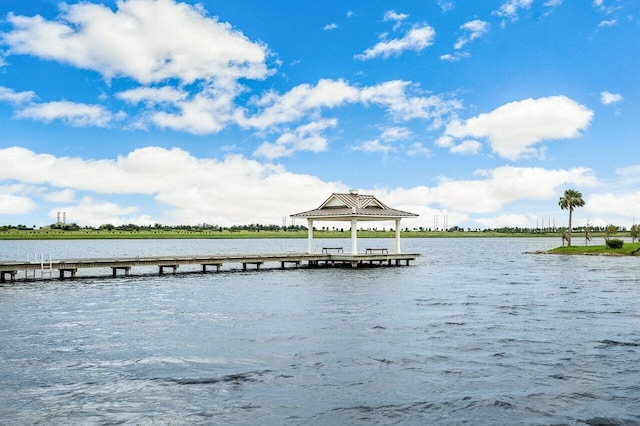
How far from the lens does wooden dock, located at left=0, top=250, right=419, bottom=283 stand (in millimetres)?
36469

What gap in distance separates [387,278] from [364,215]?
277 inches

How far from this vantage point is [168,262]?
41.8m

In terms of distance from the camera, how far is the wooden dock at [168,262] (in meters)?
36.5

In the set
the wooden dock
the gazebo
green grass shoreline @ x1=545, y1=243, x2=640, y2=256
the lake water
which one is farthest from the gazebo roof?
green grass shoreline @ x1=545, y1=243, x2=640, y2=256

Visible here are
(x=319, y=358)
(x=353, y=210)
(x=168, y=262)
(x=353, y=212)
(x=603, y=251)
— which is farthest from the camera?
(x=603, y=251)

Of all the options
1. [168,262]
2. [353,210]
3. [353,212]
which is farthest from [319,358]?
[353,210]

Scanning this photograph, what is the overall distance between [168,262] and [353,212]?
14.2m

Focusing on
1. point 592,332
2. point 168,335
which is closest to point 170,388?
point 168,335

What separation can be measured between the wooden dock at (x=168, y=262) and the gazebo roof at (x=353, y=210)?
3.48 metres

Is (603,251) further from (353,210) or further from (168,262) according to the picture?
(168,262)

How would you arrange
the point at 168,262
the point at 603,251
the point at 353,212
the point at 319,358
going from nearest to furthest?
the point at 319,358, the point at 168,262, the point at 353,212, the point at 603,251

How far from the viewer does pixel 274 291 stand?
3134cm

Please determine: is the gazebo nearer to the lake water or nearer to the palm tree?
the lake water

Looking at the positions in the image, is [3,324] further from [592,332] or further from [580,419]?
[592,332]
